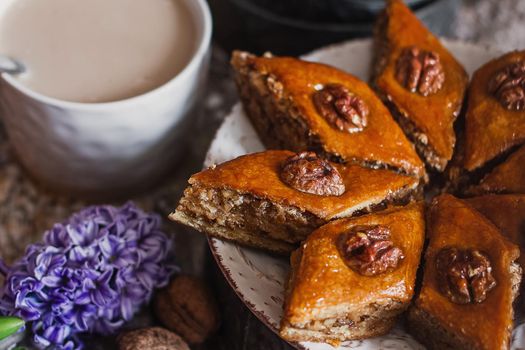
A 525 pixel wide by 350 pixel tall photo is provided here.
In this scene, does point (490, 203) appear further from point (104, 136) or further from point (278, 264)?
point (104, 136)

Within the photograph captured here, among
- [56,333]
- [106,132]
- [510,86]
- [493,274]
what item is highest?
[510,86]

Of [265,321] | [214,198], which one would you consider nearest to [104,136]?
[214,198]

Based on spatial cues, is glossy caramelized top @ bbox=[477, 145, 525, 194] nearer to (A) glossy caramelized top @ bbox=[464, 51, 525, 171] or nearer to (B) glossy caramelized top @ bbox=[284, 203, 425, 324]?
(A) glossy caramelized top @ bbox=[464, 51, 525, 171]

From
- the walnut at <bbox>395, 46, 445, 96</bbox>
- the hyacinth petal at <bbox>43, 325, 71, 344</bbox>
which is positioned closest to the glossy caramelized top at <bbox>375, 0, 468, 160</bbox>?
the walnut at <bbox>395, 46, 445, 96</bbox>

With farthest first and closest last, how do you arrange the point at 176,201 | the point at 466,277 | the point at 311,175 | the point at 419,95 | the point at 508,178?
the point at 176,201 → the point at 419,95 → the point at 508,178 → the point at 311,175 → the point at 466,277

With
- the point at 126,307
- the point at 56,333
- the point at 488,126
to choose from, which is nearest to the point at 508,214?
the point at 488,126

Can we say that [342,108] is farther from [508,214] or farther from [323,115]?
[508,214]

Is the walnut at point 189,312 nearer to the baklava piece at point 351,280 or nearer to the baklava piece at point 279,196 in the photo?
the baklava piece at point 279,196
